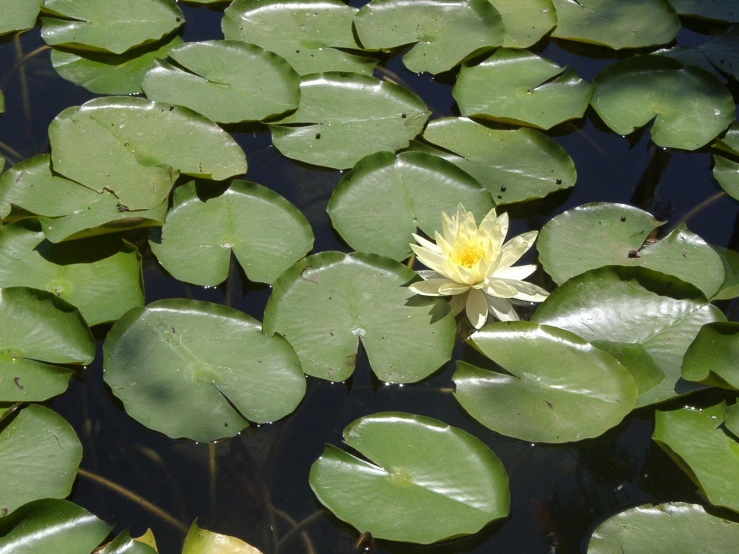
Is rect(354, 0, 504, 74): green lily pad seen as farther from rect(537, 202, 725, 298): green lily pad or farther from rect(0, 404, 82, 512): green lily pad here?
rect(0, 404, 82, 512): green lily pad

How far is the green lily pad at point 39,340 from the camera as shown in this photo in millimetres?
2395

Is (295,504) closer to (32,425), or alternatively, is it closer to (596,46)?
(32,425)

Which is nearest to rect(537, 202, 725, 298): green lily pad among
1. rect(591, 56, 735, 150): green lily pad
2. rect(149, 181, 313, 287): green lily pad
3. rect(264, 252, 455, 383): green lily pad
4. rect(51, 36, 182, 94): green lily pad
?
rect(264, 252, 455, 383): green lily pad

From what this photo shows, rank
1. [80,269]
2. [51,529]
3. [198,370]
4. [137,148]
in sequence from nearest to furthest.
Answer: [51,529] → [198,370] → [80,269] → [137,148]

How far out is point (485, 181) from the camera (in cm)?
302

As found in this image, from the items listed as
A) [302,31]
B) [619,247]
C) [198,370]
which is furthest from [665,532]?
[302,31]

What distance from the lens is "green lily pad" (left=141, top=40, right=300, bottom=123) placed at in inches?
128

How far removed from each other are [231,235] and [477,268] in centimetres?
93

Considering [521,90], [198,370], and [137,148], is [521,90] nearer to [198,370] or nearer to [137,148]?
[137,148]

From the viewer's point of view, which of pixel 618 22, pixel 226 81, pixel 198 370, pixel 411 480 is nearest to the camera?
pixel 411 480

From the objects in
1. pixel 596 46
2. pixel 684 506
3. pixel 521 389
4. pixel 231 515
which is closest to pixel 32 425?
pixel 231 515

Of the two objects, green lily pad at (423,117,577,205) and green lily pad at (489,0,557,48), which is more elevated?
green lily pad at (489,0,557,48)

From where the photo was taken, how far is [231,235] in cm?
281

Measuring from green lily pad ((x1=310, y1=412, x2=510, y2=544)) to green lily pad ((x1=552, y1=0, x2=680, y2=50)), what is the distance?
2.28 meters
